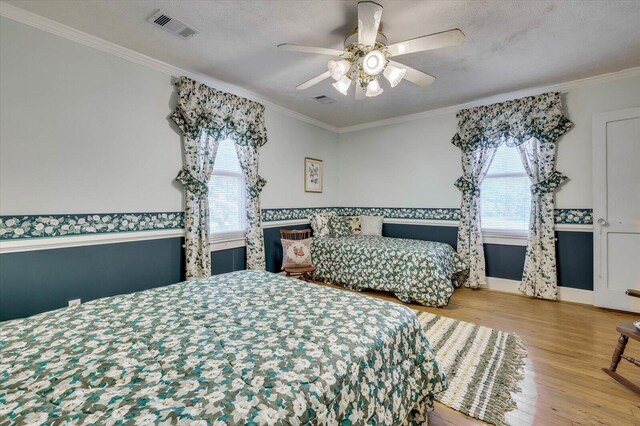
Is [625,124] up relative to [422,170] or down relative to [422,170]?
up

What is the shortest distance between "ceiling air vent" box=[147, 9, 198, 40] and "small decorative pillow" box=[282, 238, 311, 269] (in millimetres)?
2548

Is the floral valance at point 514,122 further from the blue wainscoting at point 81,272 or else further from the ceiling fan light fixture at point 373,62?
the blue wainscoting at point 81,272

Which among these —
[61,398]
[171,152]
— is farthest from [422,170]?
[61,398]

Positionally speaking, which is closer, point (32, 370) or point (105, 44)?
point (32, 370)

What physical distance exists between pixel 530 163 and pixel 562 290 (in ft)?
5.37

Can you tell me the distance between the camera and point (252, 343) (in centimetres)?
111

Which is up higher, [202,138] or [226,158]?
[202,138]

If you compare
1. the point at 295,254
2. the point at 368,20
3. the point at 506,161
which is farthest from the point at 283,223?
the point at 506,161

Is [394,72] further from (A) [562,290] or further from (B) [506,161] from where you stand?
(A) [562,290]

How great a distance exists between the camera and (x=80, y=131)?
2395mm

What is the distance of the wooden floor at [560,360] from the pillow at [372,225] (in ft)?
4.64

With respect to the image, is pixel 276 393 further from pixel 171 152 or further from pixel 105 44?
pixel 105 44

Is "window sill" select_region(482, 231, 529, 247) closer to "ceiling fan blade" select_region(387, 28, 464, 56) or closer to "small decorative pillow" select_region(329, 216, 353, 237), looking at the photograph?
A: "small decorative pillow" select_region(329, 216, 353, 237)

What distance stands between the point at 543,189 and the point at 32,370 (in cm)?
461
